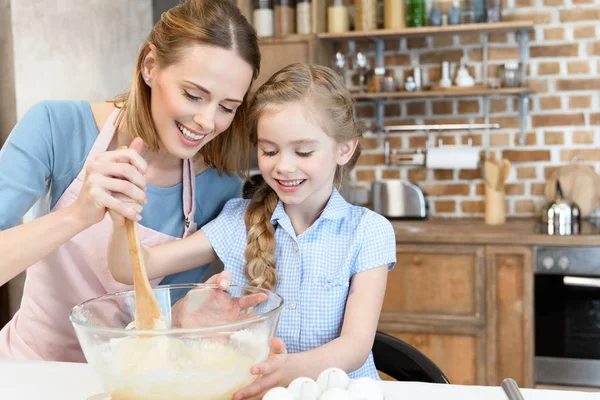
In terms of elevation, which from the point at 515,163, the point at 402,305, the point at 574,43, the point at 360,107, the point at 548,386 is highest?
the point at 574,43

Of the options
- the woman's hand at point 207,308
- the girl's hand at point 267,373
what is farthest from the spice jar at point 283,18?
the girl's hand at point 267,373

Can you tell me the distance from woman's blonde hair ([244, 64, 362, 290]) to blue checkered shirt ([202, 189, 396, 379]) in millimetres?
31

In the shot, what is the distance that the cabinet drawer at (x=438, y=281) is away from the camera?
114 inches

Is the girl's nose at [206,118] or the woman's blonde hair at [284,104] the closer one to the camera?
the girl's nose at [206,118]

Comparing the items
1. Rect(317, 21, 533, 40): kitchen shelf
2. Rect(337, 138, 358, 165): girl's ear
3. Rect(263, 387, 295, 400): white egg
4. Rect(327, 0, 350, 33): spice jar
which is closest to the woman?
Rect(337, 138, 358, 165): girl's ear

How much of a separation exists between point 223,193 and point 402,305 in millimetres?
1542

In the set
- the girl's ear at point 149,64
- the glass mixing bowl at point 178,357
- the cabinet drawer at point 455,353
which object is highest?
the girl's ear at point 149,64

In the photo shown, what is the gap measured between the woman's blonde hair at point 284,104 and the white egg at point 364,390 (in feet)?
2.04

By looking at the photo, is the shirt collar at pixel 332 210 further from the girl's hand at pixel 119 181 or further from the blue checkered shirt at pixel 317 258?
the girl's hand at pixel 119 181

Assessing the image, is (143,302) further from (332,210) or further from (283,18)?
(283,18)

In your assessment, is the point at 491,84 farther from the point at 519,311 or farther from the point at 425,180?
the point at 519,311

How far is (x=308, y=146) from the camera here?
4.79ft

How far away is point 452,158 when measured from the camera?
3318 millimetres

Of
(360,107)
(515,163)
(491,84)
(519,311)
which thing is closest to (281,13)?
(360,107)
